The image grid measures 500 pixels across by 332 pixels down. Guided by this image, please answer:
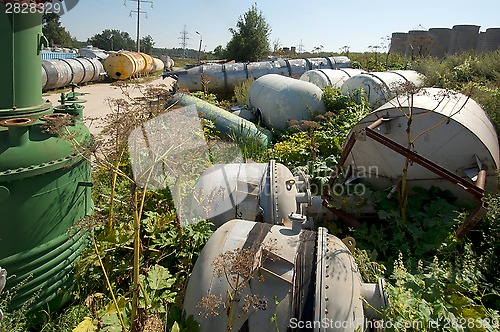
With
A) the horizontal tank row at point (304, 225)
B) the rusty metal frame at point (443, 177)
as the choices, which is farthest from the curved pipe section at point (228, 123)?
the rusty metal frame at point (443, 177)

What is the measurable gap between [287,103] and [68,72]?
12.9m

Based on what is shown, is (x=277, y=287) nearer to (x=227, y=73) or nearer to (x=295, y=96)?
(x=295, y=96)

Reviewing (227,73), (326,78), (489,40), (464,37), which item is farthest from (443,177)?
(464,37)

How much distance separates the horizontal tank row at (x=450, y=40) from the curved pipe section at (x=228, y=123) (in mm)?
14016

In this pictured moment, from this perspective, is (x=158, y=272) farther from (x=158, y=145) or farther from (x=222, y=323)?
(x=158, y=145)

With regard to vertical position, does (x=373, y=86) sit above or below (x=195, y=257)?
above

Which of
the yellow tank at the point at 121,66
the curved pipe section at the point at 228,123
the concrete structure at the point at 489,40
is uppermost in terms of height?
the concrete structure at the point at 489,40

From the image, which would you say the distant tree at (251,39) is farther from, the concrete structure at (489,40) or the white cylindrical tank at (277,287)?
the white cylindrical tank at (277,287)

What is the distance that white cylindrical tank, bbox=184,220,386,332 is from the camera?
7.42 ft

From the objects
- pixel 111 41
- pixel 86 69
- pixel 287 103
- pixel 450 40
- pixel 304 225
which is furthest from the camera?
pixel 111 41

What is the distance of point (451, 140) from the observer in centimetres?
421

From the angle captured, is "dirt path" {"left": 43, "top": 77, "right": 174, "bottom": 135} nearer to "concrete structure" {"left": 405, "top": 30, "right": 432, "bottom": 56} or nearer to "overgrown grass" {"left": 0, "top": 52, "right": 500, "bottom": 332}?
"overgrown grass" {"left": 0, "top": 52, "right": 500, "bottom": 332}

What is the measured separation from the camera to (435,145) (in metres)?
4.30

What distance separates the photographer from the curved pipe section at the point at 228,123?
6977 mm
